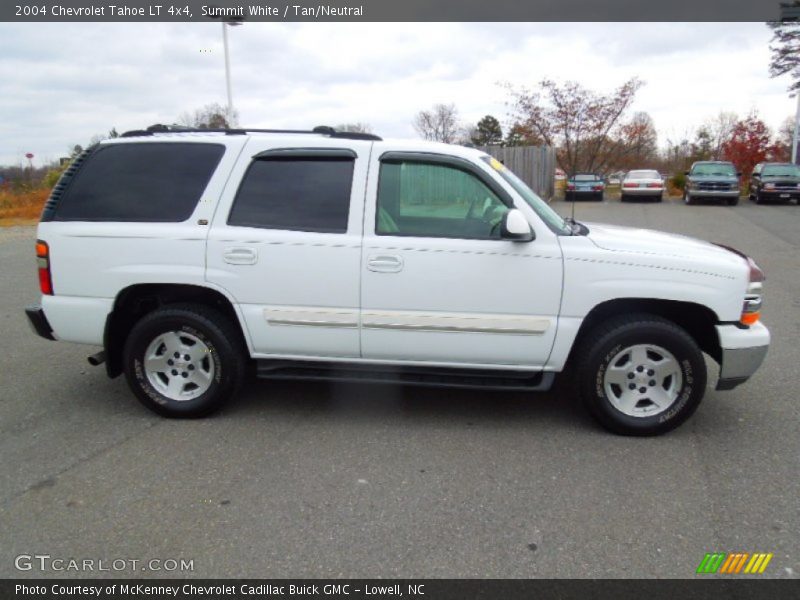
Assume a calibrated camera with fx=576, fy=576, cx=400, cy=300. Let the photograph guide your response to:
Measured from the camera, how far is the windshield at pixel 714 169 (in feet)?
75.3

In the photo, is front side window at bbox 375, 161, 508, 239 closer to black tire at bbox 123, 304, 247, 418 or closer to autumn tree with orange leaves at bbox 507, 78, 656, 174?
black tire at bbox 123, 304, 247, 418

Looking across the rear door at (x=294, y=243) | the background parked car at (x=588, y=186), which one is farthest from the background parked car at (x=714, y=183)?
the rear door at (x=294, y=243)

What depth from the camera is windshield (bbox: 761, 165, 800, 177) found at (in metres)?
22.6

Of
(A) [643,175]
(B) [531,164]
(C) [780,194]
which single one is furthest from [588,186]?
(C) [780,194]

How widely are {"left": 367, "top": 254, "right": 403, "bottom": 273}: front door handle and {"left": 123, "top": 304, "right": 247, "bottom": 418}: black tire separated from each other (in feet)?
3.77

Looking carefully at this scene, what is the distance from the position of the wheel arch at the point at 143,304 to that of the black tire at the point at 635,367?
237cm

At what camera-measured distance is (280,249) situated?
387 centimetres

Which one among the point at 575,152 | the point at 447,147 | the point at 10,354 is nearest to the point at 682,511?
the point at 447,147

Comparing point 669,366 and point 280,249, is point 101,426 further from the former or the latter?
point 669,366

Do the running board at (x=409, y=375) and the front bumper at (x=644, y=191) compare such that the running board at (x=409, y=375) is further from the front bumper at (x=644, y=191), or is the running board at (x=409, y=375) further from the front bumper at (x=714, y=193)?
the front bumper at (x=644, y=191)

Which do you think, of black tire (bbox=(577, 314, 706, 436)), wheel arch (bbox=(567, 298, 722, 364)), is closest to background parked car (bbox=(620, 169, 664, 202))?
wheel arch (bbox=(567, 298, 722, 364))

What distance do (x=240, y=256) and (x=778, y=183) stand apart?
24.6 meters
